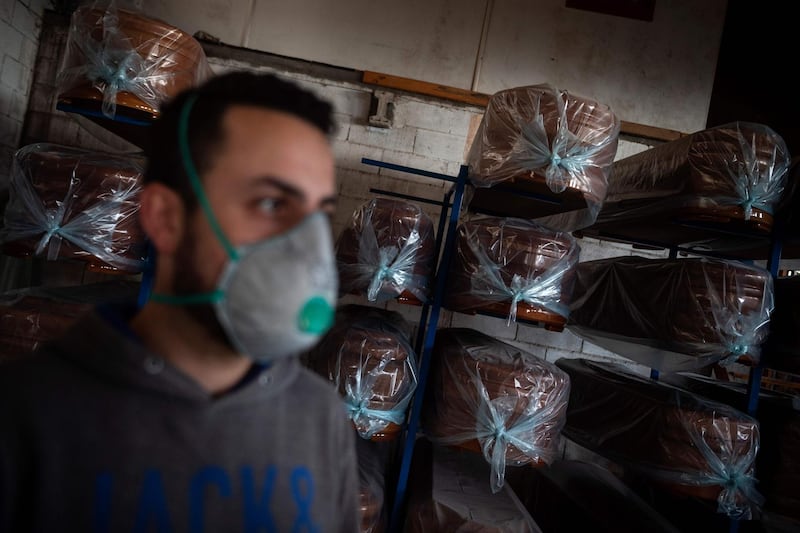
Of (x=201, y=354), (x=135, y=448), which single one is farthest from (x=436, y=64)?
(x=135, y=448)

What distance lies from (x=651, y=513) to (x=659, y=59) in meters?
3.20

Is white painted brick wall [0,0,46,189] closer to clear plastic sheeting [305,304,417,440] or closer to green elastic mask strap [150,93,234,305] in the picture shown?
clear plastic sheeting [305,304,417,440]

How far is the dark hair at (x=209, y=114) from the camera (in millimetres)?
754

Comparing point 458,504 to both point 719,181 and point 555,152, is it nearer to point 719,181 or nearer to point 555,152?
point 555,152

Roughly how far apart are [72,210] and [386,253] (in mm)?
1425

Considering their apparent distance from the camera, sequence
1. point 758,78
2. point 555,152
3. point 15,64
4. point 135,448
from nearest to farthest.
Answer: point 135,448 → point 555,152 → point 15,64 → point 758,78

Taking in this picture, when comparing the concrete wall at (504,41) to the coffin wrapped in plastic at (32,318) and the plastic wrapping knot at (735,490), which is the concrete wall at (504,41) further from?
the plastic wrapping knot at (735,490)

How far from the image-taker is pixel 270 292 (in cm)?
74

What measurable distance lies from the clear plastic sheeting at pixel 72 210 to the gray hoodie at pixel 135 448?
1.63 m

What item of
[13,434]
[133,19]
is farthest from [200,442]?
[133,19]

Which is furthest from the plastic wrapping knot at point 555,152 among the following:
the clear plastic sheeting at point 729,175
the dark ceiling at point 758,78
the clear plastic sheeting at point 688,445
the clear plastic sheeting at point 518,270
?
the dark ceiling at point 758,78

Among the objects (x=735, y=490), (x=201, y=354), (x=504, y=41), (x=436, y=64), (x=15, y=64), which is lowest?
(x=735, y=490)

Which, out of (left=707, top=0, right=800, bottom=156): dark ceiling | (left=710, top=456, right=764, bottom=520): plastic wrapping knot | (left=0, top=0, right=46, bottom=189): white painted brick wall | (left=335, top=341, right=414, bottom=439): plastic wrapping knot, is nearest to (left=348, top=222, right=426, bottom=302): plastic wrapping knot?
(left=335, top=341, right=414, bottom=439): plastic wrapping knot

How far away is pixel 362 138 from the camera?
11.4 feet
